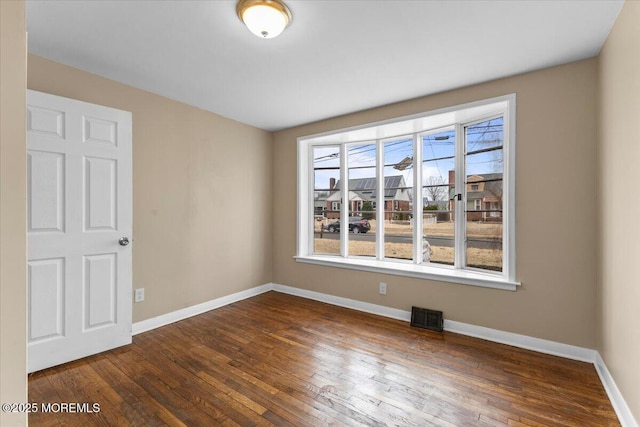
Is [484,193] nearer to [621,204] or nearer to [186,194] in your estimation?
[621,204]

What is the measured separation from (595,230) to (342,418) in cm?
235

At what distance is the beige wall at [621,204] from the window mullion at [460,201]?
3.58ft

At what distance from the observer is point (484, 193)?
9.60ft

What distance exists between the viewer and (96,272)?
7.97 ft

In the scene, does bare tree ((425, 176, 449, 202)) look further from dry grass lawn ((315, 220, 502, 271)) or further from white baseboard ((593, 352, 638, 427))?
white baseboard ((593, 352, 638, 427))

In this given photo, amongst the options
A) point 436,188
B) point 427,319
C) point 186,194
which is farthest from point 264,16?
point 427,319

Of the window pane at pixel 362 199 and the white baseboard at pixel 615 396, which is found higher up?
the window pane at pixel 362 199

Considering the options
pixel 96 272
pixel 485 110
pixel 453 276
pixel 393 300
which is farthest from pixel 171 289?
pixel 485 110

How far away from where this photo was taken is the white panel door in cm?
215

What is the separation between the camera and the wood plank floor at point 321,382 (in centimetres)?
169

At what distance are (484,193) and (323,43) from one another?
2.11m

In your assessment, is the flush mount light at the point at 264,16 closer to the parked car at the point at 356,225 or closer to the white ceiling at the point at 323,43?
the white ceiling at the point at 323,43

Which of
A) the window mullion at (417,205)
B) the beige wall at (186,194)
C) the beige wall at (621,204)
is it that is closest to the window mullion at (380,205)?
the window mullion at (417,205)

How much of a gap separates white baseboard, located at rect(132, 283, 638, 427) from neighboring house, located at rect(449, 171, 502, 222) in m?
1.08
